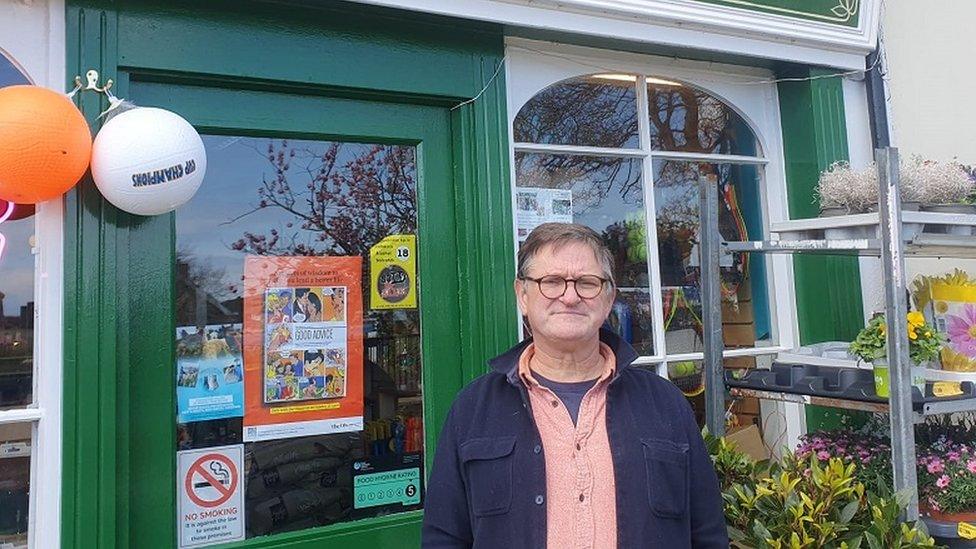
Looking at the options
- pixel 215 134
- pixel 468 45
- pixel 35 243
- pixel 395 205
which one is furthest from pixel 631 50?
pixel 35 243

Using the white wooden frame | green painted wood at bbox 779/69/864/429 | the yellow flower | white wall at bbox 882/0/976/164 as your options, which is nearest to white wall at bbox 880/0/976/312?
white wall at bbox 882/0/976/164

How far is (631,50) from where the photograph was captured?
2910 mm

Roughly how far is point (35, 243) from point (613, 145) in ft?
7.03

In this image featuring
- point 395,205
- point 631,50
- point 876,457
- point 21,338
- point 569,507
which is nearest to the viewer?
point 569,507

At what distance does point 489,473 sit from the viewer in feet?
4.74

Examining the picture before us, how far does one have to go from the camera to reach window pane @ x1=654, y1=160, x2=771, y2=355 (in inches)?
119

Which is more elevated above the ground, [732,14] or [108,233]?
[732,14]

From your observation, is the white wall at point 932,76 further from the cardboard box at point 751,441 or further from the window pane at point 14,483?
the window pane at point 14,483

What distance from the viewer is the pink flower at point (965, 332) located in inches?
97.6

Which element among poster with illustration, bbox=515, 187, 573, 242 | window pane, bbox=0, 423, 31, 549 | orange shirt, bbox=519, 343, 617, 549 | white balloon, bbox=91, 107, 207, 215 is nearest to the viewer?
orange shirt, bbox=519, 343, 617, 549

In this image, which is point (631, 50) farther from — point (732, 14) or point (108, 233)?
point (108, 233)

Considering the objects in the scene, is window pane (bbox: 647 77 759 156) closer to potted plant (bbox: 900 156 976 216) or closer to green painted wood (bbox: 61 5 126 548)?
potted plant (bbox: 900 156 976 216)

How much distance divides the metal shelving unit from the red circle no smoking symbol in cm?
170

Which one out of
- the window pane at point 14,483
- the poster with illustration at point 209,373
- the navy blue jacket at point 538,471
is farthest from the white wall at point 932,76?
the window pane at point 14,483
